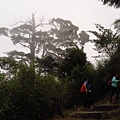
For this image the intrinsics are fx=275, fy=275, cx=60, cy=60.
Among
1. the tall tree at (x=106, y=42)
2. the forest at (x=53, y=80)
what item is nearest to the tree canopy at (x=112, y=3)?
the forest at (x=53, y=80)

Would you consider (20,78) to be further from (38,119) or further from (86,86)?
(86,86)

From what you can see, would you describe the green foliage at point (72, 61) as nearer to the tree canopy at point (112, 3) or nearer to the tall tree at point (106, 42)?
the tall tree at point (106, 42)

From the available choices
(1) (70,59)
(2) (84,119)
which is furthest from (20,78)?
(1) (70,59)

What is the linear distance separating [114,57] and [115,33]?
16.0 ft

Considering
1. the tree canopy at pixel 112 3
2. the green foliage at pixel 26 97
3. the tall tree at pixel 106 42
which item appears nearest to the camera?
the green foliage at pixel 26 97

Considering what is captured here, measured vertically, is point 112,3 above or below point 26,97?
above

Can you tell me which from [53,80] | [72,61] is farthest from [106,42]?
[53,80]

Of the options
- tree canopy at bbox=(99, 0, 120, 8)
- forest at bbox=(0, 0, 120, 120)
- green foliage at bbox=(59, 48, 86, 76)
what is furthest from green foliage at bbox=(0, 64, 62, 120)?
green foliage at bbox=(59, 48, 86, 76)

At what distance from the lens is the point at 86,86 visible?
12.8m

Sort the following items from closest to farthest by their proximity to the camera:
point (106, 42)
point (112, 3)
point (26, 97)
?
point (26, 97) < point (112, 3) < point (106, 42)

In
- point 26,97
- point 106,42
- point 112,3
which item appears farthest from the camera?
point 106,42

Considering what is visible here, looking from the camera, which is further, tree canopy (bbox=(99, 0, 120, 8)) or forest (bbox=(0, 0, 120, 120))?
tree canopy (bbox=(99, 0, 120, 8))

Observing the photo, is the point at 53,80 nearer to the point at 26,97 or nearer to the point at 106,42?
the point at 26,97

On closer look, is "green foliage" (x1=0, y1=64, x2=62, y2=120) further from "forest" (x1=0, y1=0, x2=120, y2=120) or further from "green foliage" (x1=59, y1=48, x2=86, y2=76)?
"green foliage" (x1=59, y1=48, x2=86, y2=76)
